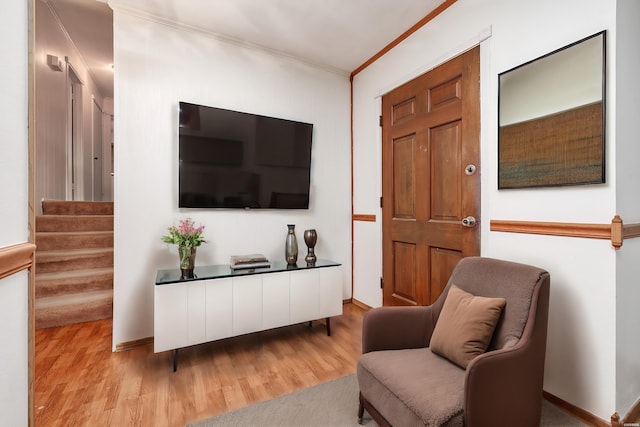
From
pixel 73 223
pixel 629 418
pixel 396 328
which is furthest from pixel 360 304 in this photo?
pixel 73 223

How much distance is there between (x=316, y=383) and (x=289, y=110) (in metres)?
2.47

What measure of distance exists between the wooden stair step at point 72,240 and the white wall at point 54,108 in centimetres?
71

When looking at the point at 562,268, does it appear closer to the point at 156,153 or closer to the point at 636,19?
the point at 636,19

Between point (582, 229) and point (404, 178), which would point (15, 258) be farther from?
point (404, 178)

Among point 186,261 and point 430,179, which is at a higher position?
point 430,179

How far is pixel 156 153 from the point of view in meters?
2.43

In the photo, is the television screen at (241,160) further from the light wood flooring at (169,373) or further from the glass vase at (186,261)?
the light wood flooring at (169,373)

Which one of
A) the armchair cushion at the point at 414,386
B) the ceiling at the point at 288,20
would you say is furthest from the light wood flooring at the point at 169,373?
the ceiling at the point at 288,20

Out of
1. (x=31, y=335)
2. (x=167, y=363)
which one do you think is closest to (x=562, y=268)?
(x=31, y=335)

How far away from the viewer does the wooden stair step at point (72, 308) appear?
2676 mm

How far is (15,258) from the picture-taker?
0.82 meters

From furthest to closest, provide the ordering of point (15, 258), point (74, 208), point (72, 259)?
point (74, 208) < point (72, 259) < point (15, 258)

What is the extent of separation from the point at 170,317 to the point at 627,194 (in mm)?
2765

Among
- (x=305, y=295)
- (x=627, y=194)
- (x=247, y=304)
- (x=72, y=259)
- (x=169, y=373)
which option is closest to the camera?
(x=627, y=194)
